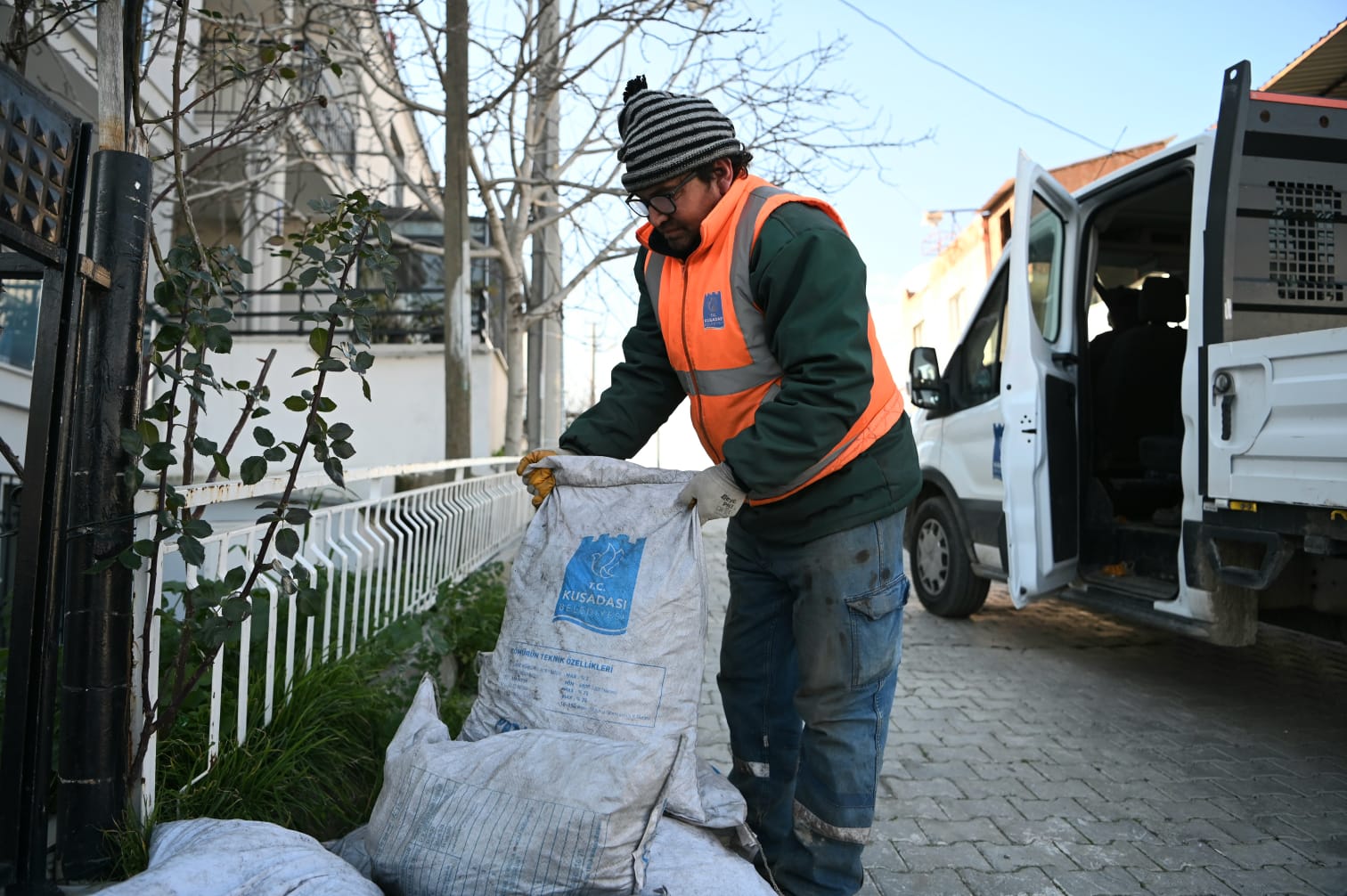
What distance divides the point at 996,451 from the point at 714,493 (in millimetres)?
3736

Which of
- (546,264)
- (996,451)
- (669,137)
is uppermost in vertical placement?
(546,264)

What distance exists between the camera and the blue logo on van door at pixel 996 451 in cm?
535

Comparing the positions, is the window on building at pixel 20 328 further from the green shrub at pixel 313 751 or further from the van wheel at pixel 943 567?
the van wheel at pixel 943 567

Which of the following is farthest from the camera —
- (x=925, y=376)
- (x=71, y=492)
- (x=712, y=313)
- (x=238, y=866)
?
(x=925, y=376)

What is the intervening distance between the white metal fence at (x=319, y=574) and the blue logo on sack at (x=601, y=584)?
2.31ft

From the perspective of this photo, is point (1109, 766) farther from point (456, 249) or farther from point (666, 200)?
point (456, 249)

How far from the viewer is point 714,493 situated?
2119mm

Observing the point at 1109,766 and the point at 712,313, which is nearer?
the point at 712,313

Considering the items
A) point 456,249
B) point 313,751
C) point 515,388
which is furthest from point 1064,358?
point 515,388

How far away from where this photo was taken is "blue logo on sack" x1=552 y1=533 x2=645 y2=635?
6.85ft

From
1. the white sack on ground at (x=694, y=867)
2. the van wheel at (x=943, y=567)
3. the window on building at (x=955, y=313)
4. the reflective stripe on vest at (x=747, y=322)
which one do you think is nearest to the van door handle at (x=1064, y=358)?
the van wheel at (x=943, y=567)

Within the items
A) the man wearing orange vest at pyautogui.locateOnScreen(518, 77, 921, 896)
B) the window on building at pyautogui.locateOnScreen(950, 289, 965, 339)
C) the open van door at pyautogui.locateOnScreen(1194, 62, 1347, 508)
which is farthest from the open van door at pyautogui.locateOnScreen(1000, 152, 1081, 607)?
the window on building at pyautogui.locateOnScreen(950, 289, 965, 339)

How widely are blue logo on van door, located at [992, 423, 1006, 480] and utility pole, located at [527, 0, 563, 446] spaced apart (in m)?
3.27

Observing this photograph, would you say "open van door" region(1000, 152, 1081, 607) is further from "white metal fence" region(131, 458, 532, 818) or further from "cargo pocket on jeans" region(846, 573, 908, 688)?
"white metal fence" region(131, 458, 532, 818)
